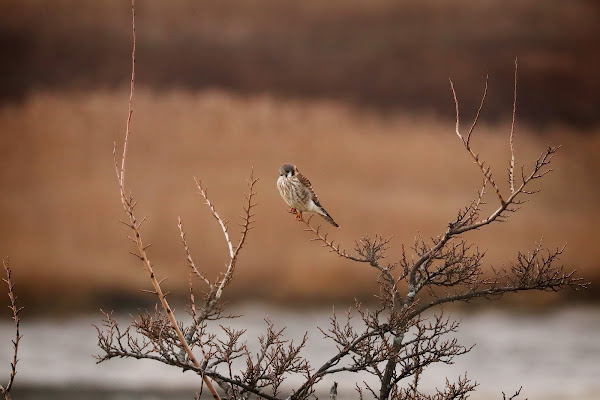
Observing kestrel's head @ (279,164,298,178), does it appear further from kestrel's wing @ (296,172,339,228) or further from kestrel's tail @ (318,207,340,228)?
kestrel's tail @ (318,207,340,228)

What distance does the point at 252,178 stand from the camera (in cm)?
422

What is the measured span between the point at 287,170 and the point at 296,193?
0.77 feet

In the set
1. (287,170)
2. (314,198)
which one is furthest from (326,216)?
(287,170)

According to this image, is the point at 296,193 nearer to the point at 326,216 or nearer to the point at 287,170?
the point at 287,170

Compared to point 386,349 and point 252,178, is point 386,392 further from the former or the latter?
point 252,178

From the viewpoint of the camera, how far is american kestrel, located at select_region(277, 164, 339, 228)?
5949 millimetres

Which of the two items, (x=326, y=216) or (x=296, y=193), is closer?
(x=296, y=193)

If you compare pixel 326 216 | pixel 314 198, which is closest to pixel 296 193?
pixel 314 198

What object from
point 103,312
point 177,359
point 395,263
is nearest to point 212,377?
point 177,359

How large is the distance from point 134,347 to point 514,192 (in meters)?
2.55

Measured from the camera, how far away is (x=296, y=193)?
5949 millimetres

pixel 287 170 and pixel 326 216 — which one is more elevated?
pixel 287 170

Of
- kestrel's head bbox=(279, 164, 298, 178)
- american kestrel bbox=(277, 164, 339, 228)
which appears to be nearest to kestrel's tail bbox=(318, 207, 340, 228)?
american kestrel bbox=(277, 164, 339, 228)

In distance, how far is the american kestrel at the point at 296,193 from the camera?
234 inches
